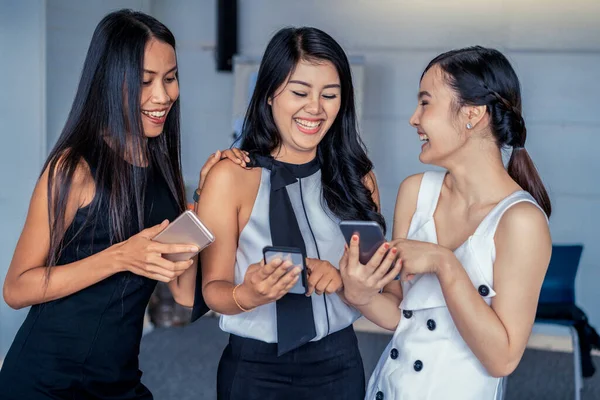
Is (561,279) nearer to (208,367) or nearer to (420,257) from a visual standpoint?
(208,367)

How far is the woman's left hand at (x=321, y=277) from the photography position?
171 cm

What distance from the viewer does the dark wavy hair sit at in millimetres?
1742

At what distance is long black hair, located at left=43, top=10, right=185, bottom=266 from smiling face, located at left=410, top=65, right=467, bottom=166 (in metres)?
0.69

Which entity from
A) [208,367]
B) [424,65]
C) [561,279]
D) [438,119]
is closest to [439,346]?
[438,119]

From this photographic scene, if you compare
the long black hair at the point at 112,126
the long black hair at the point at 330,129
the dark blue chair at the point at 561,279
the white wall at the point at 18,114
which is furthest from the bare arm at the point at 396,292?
the white wall at the point at 18,114

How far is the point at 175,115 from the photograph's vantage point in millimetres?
2062

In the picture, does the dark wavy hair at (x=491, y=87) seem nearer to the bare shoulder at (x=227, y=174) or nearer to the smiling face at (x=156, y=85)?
the bare shoulder at (x=227, y=174)

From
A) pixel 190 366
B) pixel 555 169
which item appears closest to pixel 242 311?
pixel 190 366

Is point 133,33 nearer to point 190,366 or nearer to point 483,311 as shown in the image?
point 483,311

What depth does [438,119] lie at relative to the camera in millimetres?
1777

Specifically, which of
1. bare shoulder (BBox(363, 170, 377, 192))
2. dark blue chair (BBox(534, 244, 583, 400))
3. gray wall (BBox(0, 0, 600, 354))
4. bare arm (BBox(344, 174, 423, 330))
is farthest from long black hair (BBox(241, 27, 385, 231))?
gray wall (BBox(0, 0, 600, 354))

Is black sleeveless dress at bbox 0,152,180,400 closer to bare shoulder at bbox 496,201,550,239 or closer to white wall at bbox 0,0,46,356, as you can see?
bare shoulder at bbox 496,201,550,239

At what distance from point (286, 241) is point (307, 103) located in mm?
363

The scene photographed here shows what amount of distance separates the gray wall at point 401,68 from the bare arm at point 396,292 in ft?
9.72
